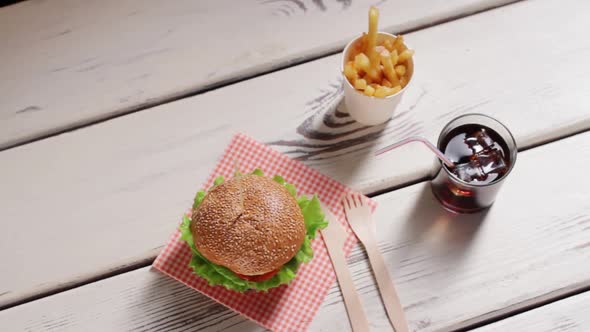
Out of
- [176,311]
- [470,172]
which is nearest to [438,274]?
[470,172]

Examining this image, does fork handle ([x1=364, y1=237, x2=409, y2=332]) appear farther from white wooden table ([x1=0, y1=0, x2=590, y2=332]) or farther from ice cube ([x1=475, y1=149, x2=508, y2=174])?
ice cube ([x1=475, y1=149, x2=508, y2=174])

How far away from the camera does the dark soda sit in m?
0.91

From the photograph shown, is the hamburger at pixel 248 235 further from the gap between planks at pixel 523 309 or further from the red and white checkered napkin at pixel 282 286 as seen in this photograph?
the gap between planks at pixel 523 309

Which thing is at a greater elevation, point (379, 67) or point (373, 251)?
point (379, 67)

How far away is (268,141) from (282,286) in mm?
257

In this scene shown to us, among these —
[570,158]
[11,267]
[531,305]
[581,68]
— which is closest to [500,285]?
[531,305]

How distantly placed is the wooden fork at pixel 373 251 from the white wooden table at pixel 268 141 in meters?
0.02

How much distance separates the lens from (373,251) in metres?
1.00

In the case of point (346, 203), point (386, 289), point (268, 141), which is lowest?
point (386, 289)

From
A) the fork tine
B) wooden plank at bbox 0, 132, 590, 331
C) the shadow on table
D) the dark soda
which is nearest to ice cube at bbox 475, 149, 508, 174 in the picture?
the dark soda

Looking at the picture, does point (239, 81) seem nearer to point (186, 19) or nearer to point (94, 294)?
point (186, 19)

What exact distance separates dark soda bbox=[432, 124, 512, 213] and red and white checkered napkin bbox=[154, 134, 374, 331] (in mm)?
184

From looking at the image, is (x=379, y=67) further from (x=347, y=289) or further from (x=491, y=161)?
(x=347, y=289)

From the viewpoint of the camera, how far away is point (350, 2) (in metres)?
1.12
